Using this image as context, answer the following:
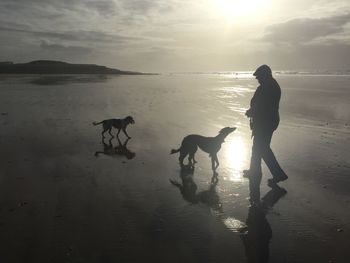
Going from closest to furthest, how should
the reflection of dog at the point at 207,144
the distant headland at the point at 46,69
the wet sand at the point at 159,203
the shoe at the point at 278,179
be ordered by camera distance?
the wet sand at the point at 159,203 → the shoe at the point at 278,179 → the reflection of dog at the point at 207,144 → the distant headland at the point at 46,69

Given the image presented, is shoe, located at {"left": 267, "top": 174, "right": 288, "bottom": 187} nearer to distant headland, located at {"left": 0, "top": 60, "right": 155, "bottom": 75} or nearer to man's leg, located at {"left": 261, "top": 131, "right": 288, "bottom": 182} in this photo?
man's leg, located at {"left": 261, "top": 131, "right": 288, "bottom": 182}

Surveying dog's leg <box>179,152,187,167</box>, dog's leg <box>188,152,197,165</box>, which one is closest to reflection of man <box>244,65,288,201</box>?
dog's leg <box>188,152,197,165</box>

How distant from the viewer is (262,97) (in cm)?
995

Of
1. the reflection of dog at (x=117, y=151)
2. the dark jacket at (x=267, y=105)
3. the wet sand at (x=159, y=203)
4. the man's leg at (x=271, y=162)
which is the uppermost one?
the dark jacket at (x=267, y=105)

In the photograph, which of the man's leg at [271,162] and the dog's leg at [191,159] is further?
the dog's leg at [191,159]

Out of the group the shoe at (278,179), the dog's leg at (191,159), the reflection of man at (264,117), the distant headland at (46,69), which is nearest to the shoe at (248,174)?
the reflection of man at (264,117)

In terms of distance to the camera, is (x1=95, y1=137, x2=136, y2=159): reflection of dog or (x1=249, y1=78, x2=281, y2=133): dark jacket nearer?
(x1=249, y1=78, x2=281, y2=133): dark jacket

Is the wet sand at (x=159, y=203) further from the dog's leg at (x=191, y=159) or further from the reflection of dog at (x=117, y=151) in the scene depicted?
the dog's leg at (x=191, y=159)

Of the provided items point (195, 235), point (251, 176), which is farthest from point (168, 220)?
point (251, 176)

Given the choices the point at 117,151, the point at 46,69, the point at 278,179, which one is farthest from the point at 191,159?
the point at 46,69

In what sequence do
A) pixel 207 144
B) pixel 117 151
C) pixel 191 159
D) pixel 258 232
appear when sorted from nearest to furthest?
pixel 258 232 → pixel 207 144 → pixel 191 159 → pixel 117 151

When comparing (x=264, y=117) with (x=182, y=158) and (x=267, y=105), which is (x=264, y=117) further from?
(x=182, y=158)

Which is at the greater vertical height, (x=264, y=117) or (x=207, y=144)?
(x=264, y=117)

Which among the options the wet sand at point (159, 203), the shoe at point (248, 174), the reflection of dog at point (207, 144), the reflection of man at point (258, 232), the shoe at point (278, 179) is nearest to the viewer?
the reflection of man at point (258, 232)
